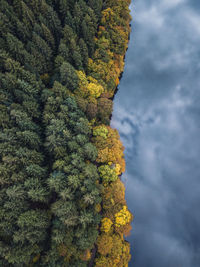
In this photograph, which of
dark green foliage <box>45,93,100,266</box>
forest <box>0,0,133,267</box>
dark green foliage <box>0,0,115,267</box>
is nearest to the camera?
dark green foliage <box>0,0,115,267</box>

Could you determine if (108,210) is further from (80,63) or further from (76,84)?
(80,63)

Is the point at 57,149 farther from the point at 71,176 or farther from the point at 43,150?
the point at 71,176

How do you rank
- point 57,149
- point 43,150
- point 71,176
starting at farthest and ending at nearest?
point 43,150 → point 57,149 → point 71,176

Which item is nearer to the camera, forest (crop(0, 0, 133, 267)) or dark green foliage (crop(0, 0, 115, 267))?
dark green foliage (crop(0, 0, 115, 267))

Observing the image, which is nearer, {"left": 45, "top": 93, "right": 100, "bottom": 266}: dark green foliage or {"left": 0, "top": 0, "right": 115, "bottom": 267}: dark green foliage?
{"left": 0, "top": 0, "right": 115, "bottom": 267}: dark green foliage

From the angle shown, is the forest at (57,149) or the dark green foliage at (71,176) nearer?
the forest at (57,149)

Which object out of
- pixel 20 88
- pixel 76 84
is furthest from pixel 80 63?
pixel 20 88

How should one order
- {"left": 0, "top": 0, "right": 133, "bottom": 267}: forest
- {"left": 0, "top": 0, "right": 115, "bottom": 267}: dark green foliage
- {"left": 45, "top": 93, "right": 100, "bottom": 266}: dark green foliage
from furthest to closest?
{"left": 45, "top": 93, "right": 100, "bottom": 266}: dark green foliage, {"left": 0, "top": 0, "right": 133, "bottom": 267}: forest, {"left": 0, "top": 0, "right": 115, "bottom": 267}: dark green foliage

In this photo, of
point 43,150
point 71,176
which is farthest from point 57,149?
point 71,176
